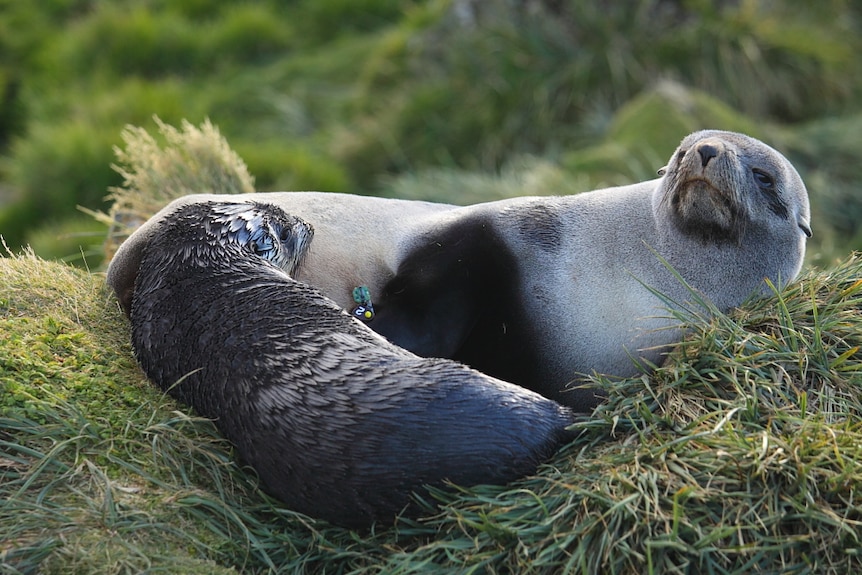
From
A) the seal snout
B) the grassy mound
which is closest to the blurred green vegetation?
the seal snout

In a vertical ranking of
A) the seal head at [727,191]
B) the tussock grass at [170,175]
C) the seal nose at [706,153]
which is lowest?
the tussock grass at [170,175]

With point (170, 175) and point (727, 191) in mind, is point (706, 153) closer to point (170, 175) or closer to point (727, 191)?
point (727, 191)

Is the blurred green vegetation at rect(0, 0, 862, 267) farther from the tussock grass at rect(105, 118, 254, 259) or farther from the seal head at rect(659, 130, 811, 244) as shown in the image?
the seal head at rect(659, 130, 811, 244)

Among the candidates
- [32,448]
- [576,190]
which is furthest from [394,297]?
[576,190]

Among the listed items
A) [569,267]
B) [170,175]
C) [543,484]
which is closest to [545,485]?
[543,484]

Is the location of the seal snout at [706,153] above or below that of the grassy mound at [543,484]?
above

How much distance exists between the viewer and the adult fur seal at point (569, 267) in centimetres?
375

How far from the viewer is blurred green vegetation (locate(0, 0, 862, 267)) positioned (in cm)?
807

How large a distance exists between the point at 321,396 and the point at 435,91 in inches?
270

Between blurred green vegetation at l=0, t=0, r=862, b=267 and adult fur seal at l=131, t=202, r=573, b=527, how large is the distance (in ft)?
14.4

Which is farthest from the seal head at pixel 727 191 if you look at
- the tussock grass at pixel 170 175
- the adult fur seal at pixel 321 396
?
the tussock grass at pixel 170 175

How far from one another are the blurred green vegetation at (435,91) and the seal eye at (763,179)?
12.0 ft

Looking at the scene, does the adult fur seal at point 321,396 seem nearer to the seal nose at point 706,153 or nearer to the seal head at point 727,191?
the seal head at point 727,191

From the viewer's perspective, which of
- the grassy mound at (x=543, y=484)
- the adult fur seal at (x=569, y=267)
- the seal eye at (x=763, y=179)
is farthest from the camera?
the seal eye at (x=763, y=179)
